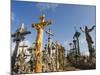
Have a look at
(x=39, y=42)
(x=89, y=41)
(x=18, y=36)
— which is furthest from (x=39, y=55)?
(x=89, y=41)

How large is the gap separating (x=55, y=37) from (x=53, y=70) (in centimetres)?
33

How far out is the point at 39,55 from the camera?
A: 2.17m

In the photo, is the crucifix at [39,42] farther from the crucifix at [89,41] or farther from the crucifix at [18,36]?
the crucifix at [89,41]

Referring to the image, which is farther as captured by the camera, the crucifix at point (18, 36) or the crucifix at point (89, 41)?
the crucifix at point (89, 41)

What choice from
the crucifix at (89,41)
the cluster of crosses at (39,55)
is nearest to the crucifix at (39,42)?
the cluster of crosses at (39,55)

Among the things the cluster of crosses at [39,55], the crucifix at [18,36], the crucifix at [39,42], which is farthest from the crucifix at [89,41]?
the crucifix at [18,36]

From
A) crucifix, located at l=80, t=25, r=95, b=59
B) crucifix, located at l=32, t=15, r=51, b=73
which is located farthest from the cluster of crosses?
crucifix, located at l=80, t=25, r=95, b=59

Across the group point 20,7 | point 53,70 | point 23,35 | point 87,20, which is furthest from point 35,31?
point 87,20

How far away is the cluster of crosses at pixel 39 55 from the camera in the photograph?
2094 mm

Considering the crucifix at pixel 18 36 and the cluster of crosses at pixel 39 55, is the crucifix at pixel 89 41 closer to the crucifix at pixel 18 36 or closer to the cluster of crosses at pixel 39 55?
the cluster of crosses at pixel 39 55

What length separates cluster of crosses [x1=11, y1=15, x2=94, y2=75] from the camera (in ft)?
6.87

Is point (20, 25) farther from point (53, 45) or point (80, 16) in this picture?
point (80, 16)

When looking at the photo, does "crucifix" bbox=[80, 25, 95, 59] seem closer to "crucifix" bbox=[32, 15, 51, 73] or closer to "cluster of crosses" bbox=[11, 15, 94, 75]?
"cluster of crosses" bbox=[11, 15, 94, 75]

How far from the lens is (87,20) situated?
235 centimetres
